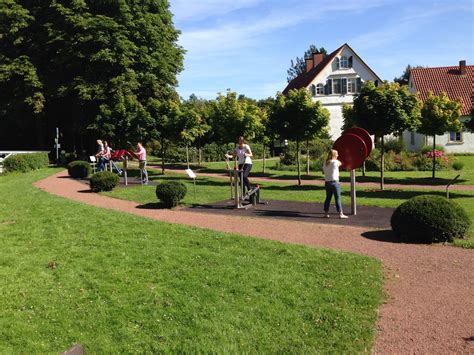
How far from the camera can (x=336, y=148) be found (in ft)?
43.7

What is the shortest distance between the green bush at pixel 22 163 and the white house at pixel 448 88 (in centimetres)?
2902

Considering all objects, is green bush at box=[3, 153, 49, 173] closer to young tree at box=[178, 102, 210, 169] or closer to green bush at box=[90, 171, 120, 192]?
young tree at box=[178, 102, 210, 169]

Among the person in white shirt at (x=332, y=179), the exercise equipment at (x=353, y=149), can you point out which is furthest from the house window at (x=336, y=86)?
the person in white shirt at (x=332, y=179)

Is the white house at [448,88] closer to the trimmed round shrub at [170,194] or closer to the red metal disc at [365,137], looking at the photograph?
the red metal disc at [365,137]

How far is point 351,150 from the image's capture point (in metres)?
13.1

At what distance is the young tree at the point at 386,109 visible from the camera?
1805 centimetres

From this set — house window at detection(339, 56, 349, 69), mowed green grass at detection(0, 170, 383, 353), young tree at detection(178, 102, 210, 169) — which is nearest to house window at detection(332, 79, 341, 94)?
house window at detection(339, 56, 349, 69)

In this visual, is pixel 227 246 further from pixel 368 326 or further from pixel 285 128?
pixel 285 128

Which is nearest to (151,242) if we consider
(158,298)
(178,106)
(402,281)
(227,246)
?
(227,246)

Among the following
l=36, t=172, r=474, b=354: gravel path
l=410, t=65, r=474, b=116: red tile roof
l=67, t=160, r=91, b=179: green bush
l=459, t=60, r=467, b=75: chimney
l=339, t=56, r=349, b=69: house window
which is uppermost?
l=339, t=56, r=349, b=69: house window

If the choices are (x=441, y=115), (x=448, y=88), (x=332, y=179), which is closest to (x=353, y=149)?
(x=332, y=179)

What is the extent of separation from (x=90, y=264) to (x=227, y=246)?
2.38 meters

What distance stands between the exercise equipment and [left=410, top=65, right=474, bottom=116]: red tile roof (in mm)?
33106

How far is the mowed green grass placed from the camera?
5137mm
